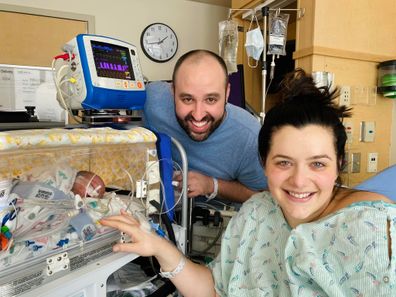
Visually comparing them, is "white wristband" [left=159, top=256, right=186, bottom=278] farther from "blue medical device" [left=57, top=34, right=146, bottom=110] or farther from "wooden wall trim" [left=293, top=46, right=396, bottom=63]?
"wooden wall trim" [left=293, top=46, right=396, bottom=63]

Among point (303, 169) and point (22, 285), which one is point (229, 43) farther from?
point (22, 285)

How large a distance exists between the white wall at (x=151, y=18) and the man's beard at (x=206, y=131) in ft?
7.11

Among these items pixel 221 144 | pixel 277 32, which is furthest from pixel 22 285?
pixel 277 32

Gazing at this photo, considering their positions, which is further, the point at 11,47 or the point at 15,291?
the point at 11,47

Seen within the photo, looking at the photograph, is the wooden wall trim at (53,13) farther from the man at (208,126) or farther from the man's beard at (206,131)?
the man's beard at (206,131)

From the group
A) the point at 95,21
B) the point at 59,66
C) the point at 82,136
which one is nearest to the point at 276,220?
the point at 82,136

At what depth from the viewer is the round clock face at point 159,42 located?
3.41m

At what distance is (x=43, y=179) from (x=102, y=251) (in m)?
0.26

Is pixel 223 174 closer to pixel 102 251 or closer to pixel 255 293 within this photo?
pixel 255 293

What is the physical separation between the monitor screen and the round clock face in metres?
2.48

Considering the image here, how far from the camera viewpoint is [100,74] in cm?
96

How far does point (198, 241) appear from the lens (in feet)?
4.61

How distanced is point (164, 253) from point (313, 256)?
1.37 feet

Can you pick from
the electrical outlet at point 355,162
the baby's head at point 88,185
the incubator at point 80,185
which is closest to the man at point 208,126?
the incubator at point 80,185
